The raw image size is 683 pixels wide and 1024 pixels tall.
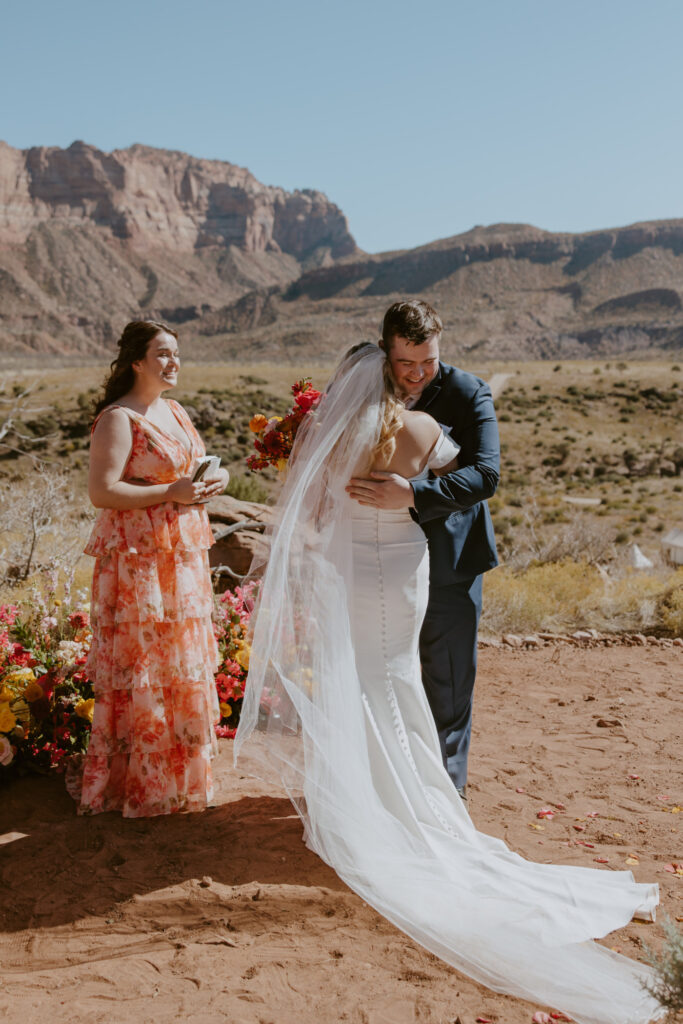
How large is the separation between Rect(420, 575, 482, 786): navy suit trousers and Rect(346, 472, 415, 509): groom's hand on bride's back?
2.22 feet

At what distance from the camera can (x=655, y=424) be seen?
37.2 metres

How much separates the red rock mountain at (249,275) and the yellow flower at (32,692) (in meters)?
73.8

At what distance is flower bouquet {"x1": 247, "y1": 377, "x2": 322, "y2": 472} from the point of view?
3.35m

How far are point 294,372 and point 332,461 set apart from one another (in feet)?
166

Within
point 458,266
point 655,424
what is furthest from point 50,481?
point 458,266

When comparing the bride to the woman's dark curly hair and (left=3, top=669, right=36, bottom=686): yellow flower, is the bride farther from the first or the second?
(left=3, top=669, right=36, bottom=686): yellow flower

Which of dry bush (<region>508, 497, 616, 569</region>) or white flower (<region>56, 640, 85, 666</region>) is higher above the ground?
white flower (<region>56, 640, 85, 666</region>)

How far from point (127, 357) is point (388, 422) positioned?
4.04 feet

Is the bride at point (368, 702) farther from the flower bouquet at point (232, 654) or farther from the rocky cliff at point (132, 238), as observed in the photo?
the rocky cliff at point (132, 238)

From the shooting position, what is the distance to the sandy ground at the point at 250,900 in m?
2.56

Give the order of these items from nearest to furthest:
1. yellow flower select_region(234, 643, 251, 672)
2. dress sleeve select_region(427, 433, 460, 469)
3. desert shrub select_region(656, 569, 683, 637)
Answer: dress sleeve select_region(427, 433, 460, 469) < yellow flower select_region(234, 643, 251, 672) < desert shrub select_region(656, 569, 683, 637)

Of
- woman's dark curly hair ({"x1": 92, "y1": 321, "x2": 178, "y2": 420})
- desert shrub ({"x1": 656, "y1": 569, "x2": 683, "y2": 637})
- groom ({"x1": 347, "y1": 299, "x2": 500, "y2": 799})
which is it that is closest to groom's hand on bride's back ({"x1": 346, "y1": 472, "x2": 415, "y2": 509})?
groom ({"x1": 347, "y1": 299, "x2": 500, "y2": 799})

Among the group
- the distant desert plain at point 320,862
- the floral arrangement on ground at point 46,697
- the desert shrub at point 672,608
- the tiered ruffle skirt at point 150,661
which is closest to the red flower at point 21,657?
the floral arrangement on ground at point 46,697

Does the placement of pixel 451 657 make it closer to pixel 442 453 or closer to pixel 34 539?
pixel 442 453
